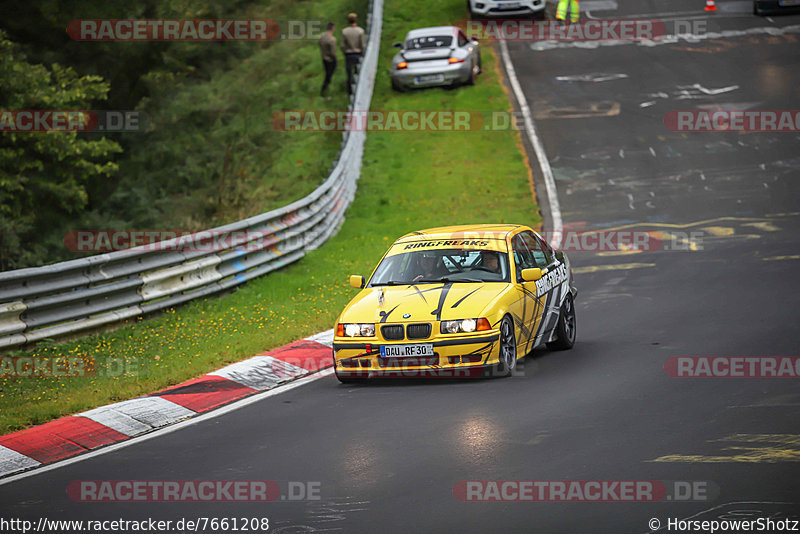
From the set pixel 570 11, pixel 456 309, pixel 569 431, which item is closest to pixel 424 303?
pixel 456 309

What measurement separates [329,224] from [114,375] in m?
10.1

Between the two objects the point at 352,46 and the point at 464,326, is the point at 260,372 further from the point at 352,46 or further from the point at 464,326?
the point at 352,46

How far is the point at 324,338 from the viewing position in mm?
12773

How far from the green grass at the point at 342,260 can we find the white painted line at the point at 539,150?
17.1 inches

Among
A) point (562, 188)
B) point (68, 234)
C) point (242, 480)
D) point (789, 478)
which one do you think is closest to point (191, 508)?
point (242, 480)

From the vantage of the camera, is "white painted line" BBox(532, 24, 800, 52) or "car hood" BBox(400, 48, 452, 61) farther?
"white painted line" BBox(532, 24, 800, 52)

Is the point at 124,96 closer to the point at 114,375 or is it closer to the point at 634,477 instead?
the point at 114,375

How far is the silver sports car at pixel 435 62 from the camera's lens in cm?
2916

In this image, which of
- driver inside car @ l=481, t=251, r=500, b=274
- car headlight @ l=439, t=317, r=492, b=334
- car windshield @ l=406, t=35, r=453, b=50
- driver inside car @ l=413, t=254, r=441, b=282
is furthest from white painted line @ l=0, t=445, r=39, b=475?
car windshield @ l=406, t=35, r=453, b=50

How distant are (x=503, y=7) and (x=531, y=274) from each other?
25.6 meters

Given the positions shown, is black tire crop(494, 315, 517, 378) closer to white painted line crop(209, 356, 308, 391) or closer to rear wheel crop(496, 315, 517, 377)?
rear wheel crop(496, 315, 517, 377)

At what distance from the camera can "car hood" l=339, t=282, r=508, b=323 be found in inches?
400

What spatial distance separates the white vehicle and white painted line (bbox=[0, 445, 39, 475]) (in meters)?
28.9

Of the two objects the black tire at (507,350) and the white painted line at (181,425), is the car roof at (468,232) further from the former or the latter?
the white painted line at (181,425)
